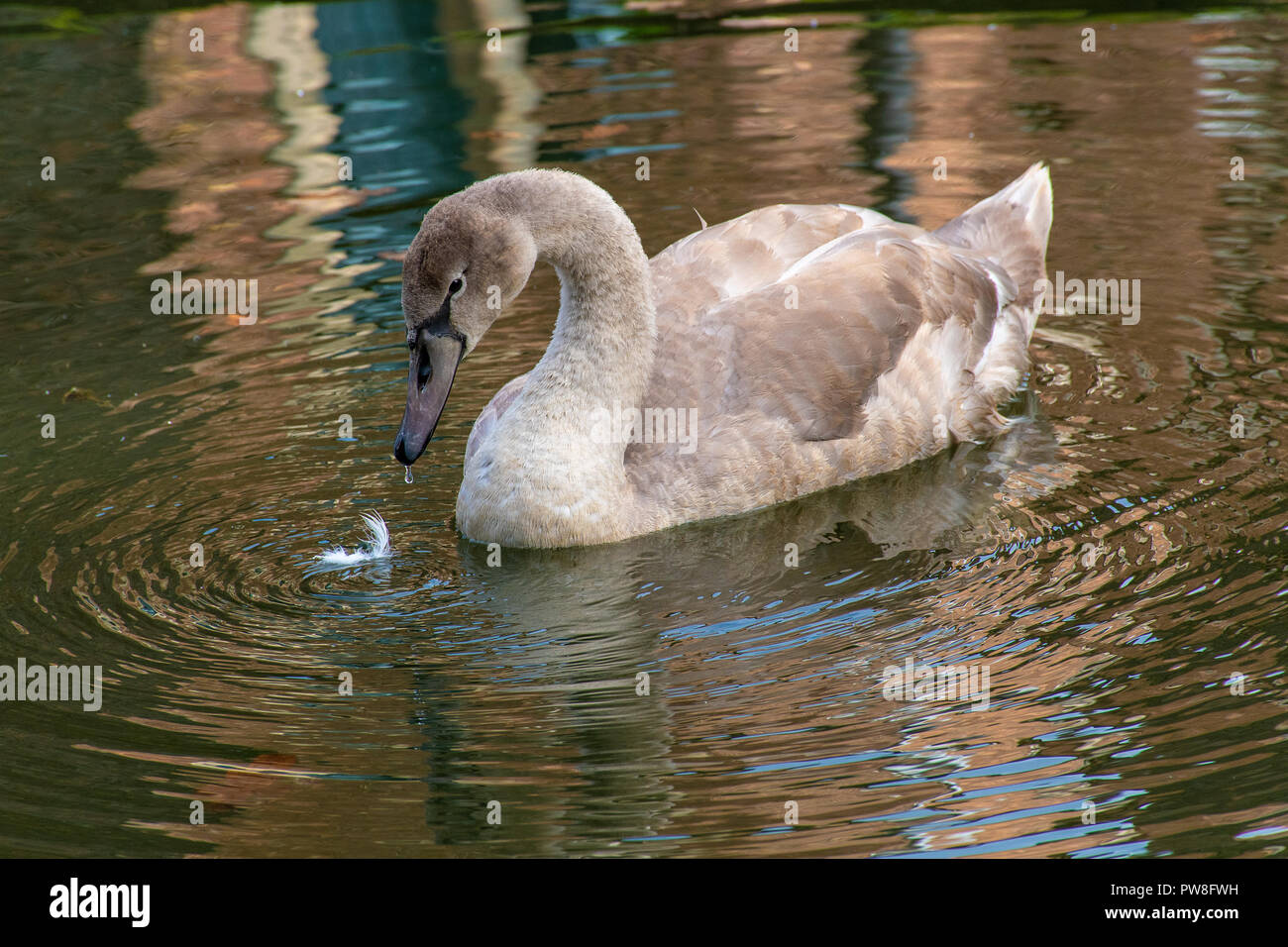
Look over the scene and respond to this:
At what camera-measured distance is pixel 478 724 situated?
6.03m

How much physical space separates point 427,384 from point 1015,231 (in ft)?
13.7

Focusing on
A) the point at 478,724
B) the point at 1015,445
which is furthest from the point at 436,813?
the point at 1015,445

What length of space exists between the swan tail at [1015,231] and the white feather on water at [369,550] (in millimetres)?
3927

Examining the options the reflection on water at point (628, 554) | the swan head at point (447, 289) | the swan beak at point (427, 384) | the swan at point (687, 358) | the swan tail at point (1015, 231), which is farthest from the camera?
the swan tail at point (1015, 231)

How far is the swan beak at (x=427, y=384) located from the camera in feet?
22.9

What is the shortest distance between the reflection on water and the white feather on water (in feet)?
0.26

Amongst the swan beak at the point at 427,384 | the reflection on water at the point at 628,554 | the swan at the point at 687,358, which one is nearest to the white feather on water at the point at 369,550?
the reflection on water at the point at 628,554

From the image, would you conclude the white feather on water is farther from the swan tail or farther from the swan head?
the swan tail

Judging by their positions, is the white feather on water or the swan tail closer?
the white feather on water

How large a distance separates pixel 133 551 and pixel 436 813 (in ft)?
8.64

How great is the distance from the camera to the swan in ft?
23.3

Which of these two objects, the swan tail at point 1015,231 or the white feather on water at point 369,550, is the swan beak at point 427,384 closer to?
the white feather on water at point 369,550

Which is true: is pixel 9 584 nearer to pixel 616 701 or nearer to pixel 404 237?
pixel 616 701

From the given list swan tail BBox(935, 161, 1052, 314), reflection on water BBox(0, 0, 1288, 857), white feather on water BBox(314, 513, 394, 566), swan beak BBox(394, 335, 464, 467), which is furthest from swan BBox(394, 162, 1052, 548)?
swan tail BBox(935, 161, 1052, 314)
